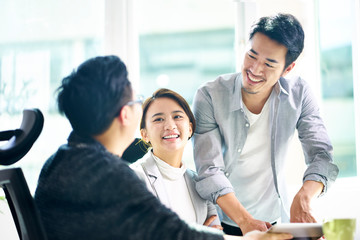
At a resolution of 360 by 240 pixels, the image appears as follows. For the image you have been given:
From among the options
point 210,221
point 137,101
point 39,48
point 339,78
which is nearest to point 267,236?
point 210,221

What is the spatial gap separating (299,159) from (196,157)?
1.05 metres

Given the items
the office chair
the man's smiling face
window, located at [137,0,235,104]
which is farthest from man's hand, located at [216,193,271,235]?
window, located at [137,0,235,104]

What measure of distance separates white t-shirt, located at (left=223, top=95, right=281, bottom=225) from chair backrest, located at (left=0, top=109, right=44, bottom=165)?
91cm

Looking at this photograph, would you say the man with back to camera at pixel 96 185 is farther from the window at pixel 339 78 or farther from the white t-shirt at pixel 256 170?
the window at pixel 339 78

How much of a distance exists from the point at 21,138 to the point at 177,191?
69cm

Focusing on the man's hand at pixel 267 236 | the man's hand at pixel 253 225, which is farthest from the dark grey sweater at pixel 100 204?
the man's hand at pixel 253 225

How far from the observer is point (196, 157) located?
61.7 inches

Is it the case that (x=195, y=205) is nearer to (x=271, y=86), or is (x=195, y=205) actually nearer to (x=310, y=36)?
(x=271, y=86)

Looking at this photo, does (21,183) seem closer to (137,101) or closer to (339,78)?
(137,101)

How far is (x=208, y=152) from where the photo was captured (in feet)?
5.04

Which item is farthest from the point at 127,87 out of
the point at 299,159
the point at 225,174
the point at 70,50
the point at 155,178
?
the point at 299,159

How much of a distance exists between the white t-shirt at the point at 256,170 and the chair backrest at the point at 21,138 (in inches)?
35.7

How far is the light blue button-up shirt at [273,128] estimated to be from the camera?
1560 millimetres

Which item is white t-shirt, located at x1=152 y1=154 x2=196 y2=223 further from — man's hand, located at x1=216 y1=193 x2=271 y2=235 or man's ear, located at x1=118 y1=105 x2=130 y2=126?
man's ear, located at x1=118 y1=105 x2=130 y2=126
